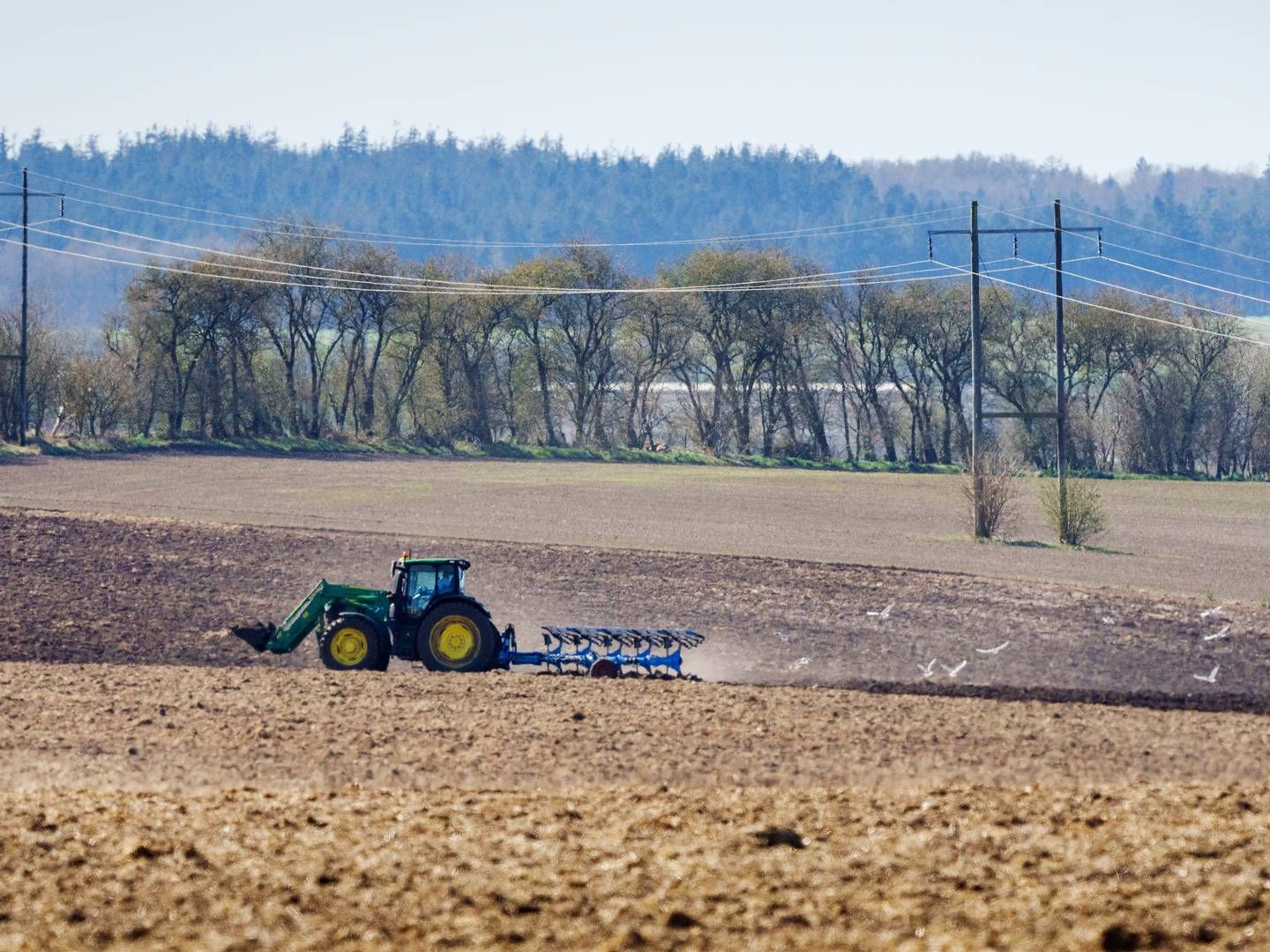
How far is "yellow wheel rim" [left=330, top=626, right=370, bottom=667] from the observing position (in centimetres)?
2008

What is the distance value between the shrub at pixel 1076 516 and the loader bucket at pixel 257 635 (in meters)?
20.9

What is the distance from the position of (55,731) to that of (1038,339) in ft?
187

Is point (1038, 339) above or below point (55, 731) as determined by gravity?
above

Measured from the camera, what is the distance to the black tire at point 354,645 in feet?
65.7

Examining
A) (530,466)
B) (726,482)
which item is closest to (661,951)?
(726,482)

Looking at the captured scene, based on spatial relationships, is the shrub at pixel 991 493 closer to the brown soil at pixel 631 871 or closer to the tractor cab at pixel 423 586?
the tractor cab at pixel 423 586

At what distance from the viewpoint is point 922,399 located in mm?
71875

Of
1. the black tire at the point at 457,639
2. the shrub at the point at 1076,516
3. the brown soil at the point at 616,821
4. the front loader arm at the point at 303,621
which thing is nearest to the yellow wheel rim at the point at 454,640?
the black tire at the point at 457,639

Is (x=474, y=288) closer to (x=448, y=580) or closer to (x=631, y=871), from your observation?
(x=448, y=580)

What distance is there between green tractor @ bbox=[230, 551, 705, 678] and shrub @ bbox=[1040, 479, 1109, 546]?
18.0 metres

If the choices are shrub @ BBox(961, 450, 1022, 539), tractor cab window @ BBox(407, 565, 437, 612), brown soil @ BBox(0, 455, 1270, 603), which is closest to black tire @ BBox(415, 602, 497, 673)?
tractor cab window @ BBox(407, 565, 437, 612)

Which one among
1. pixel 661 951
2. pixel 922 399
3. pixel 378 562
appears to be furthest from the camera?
pixel 922 399

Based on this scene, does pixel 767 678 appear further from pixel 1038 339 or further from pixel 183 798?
pixel 1038 339

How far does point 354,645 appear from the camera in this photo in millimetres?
20141
